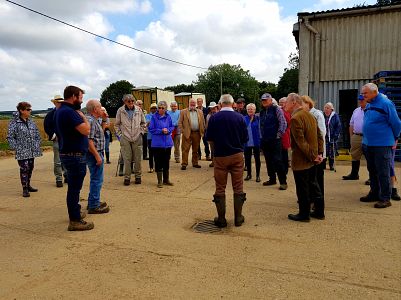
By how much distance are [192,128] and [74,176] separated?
5.66 metres

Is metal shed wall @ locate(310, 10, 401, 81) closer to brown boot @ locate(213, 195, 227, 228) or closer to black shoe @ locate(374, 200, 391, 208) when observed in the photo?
black shoe @ locate(374, 200, 391, 208)

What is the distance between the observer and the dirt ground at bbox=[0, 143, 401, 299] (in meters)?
3.24

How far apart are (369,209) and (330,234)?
1435 mm

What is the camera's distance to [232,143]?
4.91m

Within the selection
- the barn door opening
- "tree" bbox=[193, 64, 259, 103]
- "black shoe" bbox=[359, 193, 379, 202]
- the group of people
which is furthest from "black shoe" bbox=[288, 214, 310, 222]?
"tree" bbox=[193, 64, 259, 103]

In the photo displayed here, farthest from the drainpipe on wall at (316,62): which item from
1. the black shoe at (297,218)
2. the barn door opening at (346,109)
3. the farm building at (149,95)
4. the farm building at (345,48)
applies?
the farm building at (149,95)

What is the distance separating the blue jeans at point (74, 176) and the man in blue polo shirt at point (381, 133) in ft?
14.4

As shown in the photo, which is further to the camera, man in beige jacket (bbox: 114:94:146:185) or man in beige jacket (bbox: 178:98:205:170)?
man in beige jacket (bbox: 178:98:205:170)

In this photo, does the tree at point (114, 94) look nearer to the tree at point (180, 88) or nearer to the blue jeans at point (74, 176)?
the tree at point (180, 88)

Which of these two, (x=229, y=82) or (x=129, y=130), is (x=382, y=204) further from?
(x=229, y=82)

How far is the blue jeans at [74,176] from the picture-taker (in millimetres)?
4676

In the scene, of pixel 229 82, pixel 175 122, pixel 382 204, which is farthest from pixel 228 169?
pixel 229 82

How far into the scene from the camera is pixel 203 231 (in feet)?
15.7

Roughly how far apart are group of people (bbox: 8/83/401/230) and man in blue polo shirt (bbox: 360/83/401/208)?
0.5 inches
